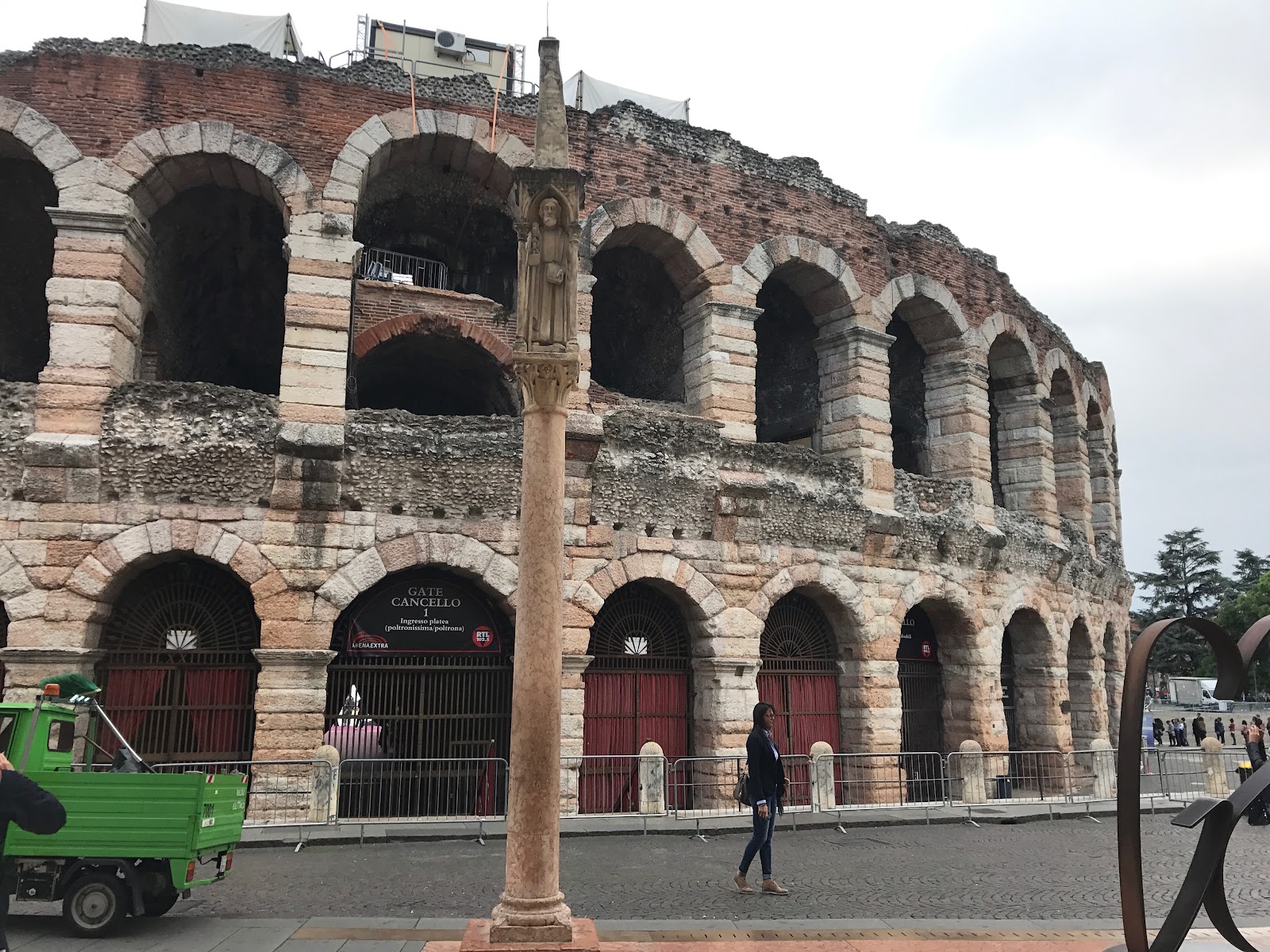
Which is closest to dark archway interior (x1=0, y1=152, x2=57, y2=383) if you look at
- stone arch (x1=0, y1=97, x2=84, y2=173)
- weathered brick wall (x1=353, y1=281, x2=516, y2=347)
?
stone arch (x1=0, y1=97, x2=84, y2=173)

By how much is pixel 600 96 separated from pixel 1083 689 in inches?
675

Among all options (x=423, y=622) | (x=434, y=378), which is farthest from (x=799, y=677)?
(x=434, y=378)

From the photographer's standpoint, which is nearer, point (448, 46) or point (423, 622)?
point (423, 622)

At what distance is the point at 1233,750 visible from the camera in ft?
53.2

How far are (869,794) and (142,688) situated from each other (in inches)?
399

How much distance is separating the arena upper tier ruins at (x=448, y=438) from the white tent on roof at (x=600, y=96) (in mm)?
7069

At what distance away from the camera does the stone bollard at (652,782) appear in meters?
11.7

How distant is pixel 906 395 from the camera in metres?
19.2

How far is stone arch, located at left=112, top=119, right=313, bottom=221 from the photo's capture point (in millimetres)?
12508

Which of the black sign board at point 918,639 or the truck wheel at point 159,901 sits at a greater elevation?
the black sign board at point 918,639

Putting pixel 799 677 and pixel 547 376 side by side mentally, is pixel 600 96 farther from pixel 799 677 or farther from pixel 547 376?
pixel 547 376

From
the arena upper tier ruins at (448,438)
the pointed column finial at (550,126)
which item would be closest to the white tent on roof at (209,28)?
the arena upper tier ruins at (448,438)

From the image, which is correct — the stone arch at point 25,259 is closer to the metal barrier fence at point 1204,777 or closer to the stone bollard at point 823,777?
the stone bollard at point 823,777

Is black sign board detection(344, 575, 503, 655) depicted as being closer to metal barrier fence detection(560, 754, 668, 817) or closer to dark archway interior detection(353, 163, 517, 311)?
metal barrier fence detection(560, 754, 668, 817)
